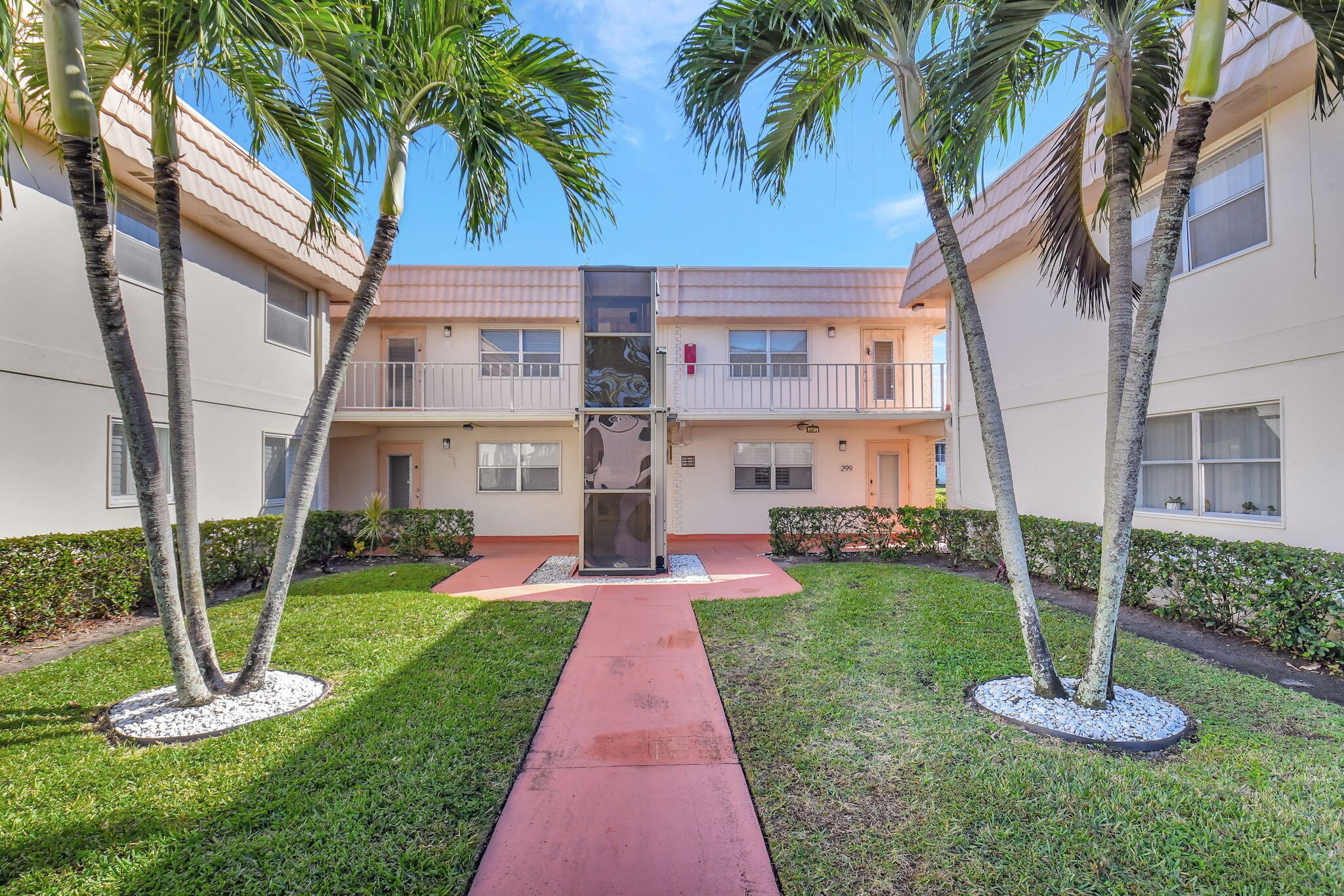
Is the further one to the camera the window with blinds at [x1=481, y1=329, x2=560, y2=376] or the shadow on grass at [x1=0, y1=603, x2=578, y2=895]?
the window with blinds at [x1=481, y1=329, x2=560, y2=376]

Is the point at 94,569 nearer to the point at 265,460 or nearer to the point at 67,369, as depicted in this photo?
the point at 67,369

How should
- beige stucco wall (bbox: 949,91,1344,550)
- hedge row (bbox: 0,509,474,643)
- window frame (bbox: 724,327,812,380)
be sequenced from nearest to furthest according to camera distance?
beige stucco wall (bbox: 949,91,1344,550), hedge row (bbox: 0,509,474,643), window frame (bbox: 724,327,812,380)

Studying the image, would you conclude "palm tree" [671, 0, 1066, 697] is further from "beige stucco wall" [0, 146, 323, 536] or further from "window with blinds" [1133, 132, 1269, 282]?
"beige stucco wall" [0, 146, 323, 536]

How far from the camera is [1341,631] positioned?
4508 mm

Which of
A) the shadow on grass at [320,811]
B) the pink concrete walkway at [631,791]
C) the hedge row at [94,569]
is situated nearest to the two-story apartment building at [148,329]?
the hedge row at [94,569]

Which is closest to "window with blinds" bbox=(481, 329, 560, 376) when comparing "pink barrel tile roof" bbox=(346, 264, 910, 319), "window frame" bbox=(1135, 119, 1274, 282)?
"pink barrel tile roof" bbox=(346, 264, 910, 319)

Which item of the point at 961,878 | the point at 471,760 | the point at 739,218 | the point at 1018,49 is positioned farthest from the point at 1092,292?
the point at 471,760

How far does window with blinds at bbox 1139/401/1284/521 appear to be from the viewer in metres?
5.43

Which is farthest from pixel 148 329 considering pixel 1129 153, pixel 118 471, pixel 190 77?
pixel 1129 153

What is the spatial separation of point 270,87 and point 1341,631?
358 inches

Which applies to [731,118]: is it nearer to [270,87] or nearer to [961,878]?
[270,87]

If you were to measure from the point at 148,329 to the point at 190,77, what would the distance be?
16.7 ft

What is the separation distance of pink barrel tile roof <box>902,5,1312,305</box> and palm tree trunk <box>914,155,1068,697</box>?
1777mm

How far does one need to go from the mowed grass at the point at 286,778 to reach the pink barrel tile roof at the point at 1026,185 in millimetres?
5648
